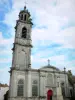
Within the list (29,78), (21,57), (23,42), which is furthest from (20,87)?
(23,42)

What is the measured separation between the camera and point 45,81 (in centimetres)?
3061

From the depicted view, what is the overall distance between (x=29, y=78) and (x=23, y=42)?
28.0 ft

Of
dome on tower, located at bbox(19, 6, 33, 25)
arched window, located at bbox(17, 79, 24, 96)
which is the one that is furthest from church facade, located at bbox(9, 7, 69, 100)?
dome on tower, located at bbox(19, 6, 33, 25)

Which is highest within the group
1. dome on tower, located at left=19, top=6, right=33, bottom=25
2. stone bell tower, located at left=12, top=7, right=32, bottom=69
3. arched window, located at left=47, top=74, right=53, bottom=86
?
Answer: dome on tower, located at left=19, top=6, right=33, bottom=25

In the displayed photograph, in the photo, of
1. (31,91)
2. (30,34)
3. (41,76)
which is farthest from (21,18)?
(31,91)

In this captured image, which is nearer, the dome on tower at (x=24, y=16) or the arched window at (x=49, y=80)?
the arched window at (x=49, y=80)

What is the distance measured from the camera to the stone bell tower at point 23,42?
30.8 m

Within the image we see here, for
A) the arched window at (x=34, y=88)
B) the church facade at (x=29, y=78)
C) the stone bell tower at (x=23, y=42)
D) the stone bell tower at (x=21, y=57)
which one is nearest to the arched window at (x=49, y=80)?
the church facade at (x=29, y=78)

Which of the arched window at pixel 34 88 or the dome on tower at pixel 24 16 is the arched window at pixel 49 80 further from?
the dome on tower at pixel 24 16

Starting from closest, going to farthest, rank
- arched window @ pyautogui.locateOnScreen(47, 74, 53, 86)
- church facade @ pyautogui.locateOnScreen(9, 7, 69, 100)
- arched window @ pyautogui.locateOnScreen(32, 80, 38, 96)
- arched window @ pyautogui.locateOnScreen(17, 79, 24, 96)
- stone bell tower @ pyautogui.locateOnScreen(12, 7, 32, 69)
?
1. arched window @ pyautogui.locateOnScreen(17, 79, 24, 96)
2. church facade @ pyautogui.locateOnScreen(9, 7, 69, 100)
3. arched window @ pyautogui.locateOnScreen(32, 80, 38, 96)
4. arched window @ pyautogui.locateOnScreen(47, 74, 53, 86)
5. stone bell tower @ pyautogui.locateOnScreen(12, 7, 32, 69)

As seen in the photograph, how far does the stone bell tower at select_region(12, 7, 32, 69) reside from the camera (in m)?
30.8

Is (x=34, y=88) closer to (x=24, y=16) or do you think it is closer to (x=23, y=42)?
(x=23, y=42)

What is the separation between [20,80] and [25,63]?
388 centimetres

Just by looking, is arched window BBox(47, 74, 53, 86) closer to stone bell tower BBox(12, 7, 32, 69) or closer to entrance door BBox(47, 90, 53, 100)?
entrance door BBox(47, 90, 53, 100)
